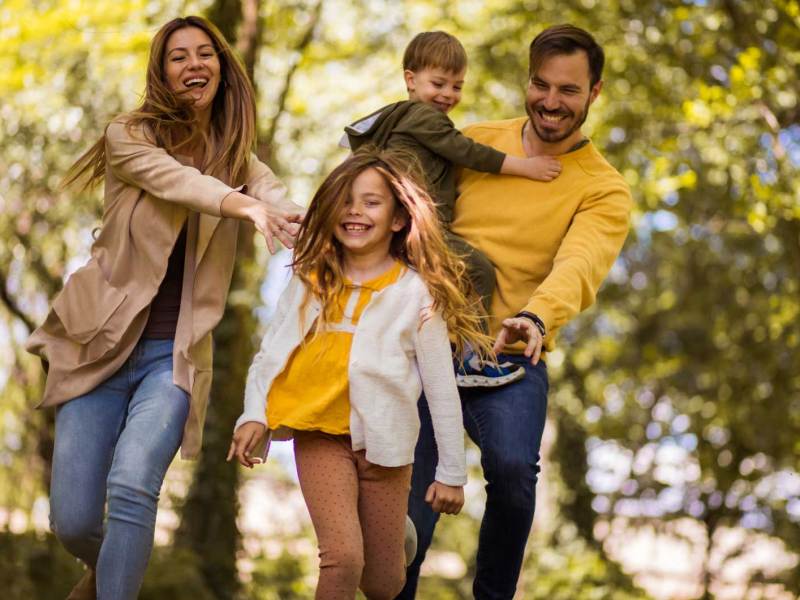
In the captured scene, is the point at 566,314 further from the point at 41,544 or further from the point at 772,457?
the point at 772,457

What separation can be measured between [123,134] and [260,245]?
9465mm

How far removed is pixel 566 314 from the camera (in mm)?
4367

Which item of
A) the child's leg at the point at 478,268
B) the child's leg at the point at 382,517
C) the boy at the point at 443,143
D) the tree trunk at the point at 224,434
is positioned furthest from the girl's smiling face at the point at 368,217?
the tree trunk at the point at 224,434

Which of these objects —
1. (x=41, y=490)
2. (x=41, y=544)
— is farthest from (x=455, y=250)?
(x=41, y=490)

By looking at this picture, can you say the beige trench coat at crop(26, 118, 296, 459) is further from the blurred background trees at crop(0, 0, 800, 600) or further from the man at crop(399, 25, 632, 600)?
the blurred background trees at crop(0, 0, 800, 600)

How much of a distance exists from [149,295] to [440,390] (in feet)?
3.17

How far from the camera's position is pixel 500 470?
438 cm

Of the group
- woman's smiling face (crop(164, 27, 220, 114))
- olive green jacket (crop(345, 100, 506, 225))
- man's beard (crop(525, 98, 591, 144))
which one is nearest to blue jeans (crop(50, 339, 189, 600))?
woman's smiling face (crop(164, 27, 220, 114))

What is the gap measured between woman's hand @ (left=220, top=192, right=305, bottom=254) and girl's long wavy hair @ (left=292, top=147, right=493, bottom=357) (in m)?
0.06

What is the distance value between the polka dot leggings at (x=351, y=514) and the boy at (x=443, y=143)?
611 millimetres

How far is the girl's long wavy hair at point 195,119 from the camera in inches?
171

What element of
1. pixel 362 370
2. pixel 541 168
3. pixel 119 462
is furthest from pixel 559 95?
pixel 119 462

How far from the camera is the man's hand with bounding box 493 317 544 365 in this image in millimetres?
4121

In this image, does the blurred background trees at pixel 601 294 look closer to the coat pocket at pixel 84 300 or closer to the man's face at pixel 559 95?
the coat pocket at pixel 84 300
